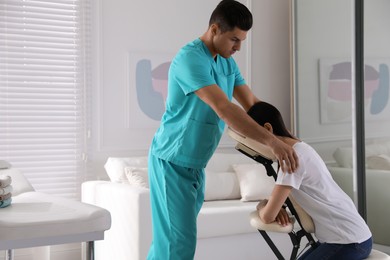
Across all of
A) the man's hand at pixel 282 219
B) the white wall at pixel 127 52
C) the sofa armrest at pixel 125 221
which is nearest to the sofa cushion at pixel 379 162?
the white wall at pixel 127 52

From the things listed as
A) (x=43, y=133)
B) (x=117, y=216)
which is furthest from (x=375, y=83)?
(x=43, y=133)

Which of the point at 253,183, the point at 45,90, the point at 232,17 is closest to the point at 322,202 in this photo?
the point at 232,17

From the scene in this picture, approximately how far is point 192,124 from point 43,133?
7.00ft

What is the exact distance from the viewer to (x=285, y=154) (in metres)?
2.06

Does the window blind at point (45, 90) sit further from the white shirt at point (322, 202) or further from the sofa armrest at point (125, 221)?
the white shirt at point (322, 202)

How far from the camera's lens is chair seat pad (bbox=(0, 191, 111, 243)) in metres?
2.07

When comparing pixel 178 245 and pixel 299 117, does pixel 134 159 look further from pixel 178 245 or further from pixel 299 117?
pixel 178 245

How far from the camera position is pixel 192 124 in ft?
7.93

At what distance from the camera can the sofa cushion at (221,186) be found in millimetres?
4348

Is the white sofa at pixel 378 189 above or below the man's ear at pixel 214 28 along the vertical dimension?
below

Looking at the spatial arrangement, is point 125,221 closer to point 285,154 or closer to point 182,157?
point 182,157

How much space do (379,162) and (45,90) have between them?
2.37 m

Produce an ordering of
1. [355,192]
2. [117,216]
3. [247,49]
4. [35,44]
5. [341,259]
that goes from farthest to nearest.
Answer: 1. [247,49]
2. [355,192]
3. [35,44]
4. [117,216]
5. [341,259]

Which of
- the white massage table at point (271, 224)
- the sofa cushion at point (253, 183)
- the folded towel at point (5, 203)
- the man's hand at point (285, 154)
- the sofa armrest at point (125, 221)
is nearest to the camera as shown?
the man's hand at point (285, 154)
